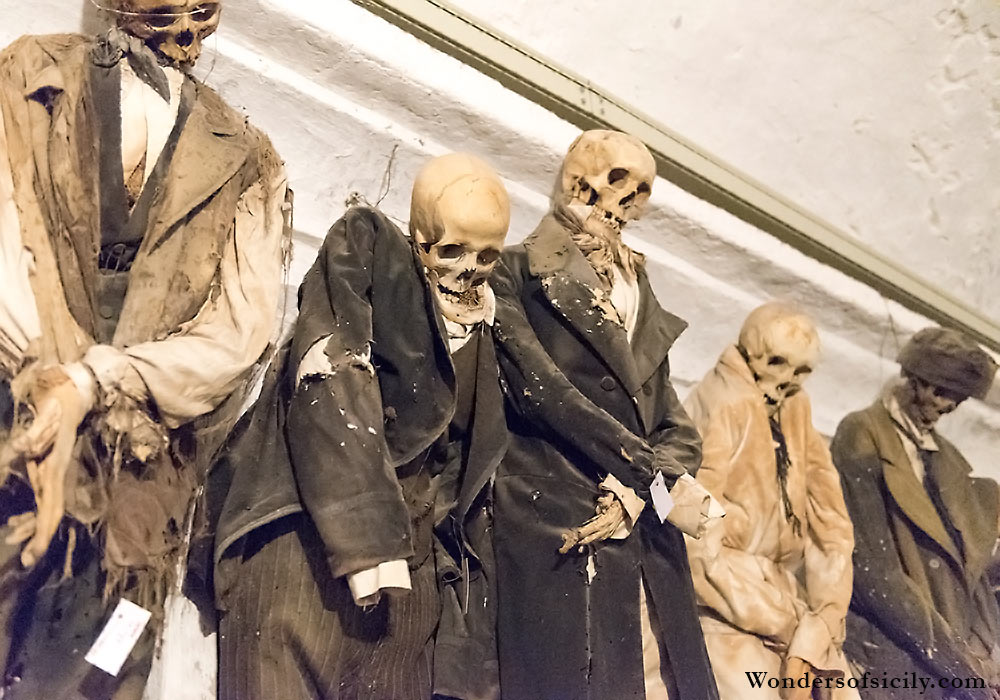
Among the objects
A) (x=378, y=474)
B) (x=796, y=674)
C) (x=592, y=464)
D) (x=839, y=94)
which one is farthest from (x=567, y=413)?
(x=839, y=94)

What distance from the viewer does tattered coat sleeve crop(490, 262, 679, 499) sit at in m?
1.49

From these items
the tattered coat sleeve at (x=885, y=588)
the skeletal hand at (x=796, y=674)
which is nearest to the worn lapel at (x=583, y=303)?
the skeletal hand at (x=796, y=674)

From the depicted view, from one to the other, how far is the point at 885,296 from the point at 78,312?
1773 millimetres

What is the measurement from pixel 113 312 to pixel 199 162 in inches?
7.8

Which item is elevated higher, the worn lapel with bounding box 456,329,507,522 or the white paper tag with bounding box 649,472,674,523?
the worn lapel with bounding box 456,329,507,522

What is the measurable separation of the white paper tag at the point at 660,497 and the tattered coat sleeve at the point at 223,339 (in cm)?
53


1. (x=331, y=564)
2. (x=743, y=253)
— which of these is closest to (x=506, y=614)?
(x=331, y=564)

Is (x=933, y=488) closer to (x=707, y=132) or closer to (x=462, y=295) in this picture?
(x=707, y=132)

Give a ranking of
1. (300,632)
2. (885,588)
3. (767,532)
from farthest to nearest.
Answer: (885,588), (767,532), (300,632)

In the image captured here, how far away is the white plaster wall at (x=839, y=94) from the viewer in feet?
6.86

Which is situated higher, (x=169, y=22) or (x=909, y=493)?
(x=169, y=22)

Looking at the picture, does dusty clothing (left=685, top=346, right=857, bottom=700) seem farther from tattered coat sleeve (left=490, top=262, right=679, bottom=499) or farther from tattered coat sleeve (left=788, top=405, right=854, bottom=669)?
tattered coat sleeve (left=490, top=262, right=679, bottom=499)

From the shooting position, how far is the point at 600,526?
57.2 inches

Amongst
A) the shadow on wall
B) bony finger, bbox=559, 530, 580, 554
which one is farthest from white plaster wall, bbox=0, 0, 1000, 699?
bony finger, bbox=559, 530, 580, 554
